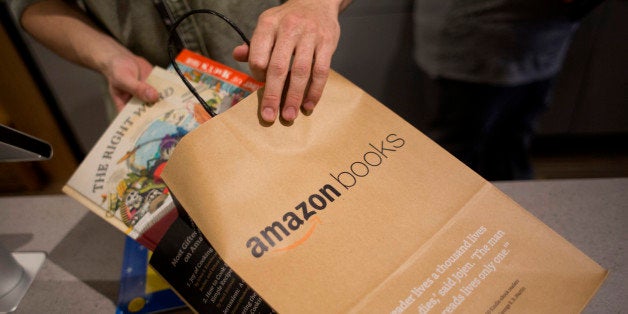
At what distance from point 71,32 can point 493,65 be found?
88 centimetres

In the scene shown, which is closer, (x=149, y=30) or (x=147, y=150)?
(x=147, y=150)

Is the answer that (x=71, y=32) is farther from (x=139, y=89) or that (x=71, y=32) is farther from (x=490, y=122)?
(x=490, y=122)

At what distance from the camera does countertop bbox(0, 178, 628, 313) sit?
0.58 m

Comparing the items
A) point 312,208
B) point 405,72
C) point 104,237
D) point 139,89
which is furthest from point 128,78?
point 405,72

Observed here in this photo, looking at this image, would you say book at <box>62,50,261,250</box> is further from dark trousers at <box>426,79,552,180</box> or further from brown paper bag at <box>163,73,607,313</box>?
dark trousers at <box>426,79,552,180</box>

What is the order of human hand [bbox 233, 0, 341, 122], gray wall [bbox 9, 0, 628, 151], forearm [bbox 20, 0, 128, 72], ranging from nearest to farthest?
human hand [bbox 233, 0, 341, 122], forearm [bbox 20, 0, 128, 72], gray wall [bbox 9, 0, 628, 151]

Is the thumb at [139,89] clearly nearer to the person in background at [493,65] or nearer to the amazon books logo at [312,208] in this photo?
the amazon books logo at [312,208]

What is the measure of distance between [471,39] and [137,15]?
0.70 m

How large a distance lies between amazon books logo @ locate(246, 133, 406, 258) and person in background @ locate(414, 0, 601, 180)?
1.89 feet

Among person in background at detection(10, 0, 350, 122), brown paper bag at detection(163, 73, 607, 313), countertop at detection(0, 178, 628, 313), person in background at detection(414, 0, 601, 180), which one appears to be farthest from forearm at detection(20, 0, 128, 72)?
person in background at detection(414, 0, 601, 180)

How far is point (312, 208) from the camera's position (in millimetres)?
411

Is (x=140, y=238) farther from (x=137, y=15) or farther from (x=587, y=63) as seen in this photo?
(x=587, y=63)

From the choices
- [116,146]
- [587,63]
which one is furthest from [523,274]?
[587,63]

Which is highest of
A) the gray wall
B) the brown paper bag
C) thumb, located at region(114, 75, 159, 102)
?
thumb, located at region(114, 75, 159, 102)
